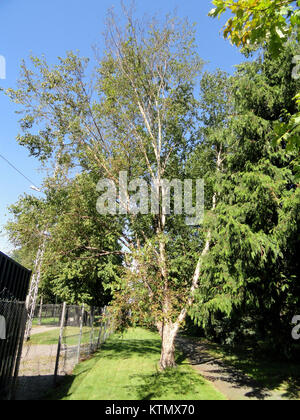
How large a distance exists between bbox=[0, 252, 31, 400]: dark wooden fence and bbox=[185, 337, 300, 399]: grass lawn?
690 cm

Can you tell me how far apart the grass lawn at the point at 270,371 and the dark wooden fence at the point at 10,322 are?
22.6ft

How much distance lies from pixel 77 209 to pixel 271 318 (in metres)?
8.79

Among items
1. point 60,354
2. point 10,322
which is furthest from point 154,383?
point 10,322

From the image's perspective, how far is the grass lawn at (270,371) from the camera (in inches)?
312

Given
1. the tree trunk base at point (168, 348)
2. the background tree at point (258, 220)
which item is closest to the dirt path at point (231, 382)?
the tree trunk base at point (168, 348)

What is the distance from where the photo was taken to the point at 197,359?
12266 mm

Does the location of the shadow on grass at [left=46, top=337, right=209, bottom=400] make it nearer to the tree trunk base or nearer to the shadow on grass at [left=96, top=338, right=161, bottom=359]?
the tree trunk base

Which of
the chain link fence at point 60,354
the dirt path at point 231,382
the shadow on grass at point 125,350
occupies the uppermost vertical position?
the chain link fence at point 60,354

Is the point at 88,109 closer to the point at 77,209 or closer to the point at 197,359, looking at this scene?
the point at 77,209

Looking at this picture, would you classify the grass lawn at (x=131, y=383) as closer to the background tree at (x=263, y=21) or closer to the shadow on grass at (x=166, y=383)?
the shadow on grass at (x=166, y=383)

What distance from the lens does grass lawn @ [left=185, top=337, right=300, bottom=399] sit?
793 cm

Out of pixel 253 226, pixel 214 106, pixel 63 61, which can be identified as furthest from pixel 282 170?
pixel 63 61

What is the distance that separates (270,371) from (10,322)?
9833mm

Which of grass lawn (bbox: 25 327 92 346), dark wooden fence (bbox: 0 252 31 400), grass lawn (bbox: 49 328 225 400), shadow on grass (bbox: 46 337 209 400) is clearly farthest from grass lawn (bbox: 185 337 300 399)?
dark wooden fence (bbox: 0 252 31 400)
